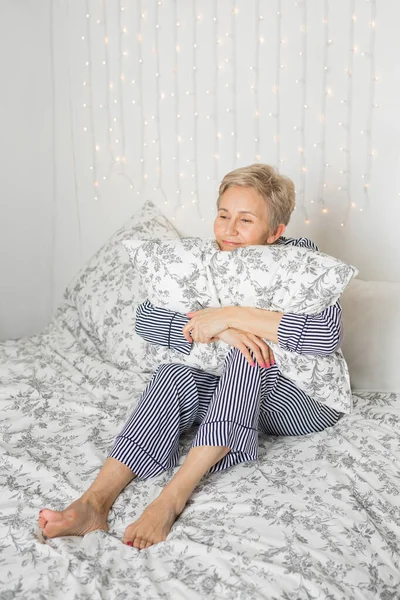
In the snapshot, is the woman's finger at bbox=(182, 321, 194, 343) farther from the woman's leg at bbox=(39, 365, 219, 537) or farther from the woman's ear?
the woman's ear

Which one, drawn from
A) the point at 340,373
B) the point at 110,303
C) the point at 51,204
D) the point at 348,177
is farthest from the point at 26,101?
the point at 340,373

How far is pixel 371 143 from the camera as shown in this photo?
2445mm

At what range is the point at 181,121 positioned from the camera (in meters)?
2.86

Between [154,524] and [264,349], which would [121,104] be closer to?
[264,349]

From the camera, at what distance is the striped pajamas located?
1.64 m

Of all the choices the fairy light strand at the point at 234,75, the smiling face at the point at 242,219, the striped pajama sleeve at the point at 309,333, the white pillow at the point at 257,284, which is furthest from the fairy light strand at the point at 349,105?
the striped pajama sleeve at the point at 309,333

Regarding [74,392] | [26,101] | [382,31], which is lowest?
[74,392]

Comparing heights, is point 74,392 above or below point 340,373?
below

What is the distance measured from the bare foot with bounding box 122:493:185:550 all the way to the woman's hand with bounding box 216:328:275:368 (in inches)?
17.1

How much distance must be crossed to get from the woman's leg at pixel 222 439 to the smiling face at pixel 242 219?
1.14ft

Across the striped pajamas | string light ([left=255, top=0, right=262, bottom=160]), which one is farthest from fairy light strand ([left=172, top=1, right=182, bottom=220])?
the striped pajamas

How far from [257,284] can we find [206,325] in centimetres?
17

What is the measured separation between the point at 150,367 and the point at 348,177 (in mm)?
995

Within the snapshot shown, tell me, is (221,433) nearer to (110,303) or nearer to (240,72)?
(110,303)
